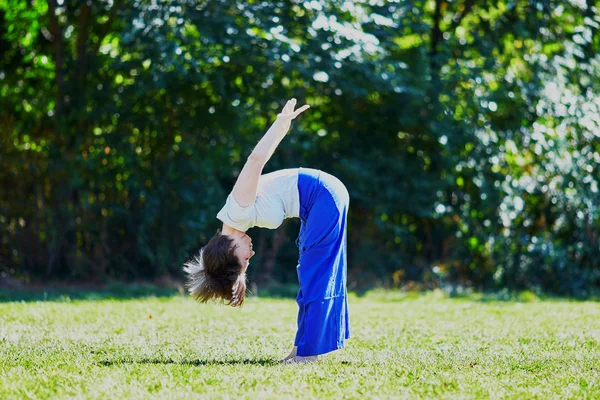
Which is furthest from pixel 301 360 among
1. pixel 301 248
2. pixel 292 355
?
pixel 301 248

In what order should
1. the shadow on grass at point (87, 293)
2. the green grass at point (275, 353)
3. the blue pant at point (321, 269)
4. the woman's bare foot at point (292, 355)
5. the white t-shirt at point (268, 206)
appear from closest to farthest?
the green grass at point (275, 353), the white t-shirt at point (268, 206), the blue pant at point (321, 269), the woman's bare foot at point (292, 355), the shadow on grass at point (87, 293)

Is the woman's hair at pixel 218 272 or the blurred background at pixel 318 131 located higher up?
the blurred background at pixel 318 131

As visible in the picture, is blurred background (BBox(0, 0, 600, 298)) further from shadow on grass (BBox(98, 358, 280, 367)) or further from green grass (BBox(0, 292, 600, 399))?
shadow on grass (BBox(98, 358, 280, 367))

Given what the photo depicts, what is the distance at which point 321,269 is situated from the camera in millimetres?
5223

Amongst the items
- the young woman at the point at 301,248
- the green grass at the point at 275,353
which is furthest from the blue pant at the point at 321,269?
the green grass at the point at 275,353

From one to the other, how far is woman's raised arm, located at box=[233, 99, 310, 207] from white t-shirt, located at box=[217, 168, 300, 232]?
6 cm

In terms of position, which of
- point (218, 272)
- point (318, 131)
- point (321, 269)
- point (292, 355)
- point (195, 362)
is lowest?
point (195, 362)

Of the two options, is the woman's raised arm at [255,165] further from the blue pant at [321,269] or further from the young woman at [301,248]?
the blue pant at [321,269]

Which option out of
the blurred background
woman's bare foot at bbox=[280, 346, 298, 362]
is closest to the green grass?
woman's bare foot at bbox=[280, 346, 298, 362]

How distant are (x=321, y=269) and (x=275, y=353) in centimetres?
81

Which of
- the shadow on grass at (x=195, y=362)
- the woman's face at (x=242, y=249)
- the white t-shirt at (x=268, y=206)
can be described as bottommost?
the shadow on grass at (x=195, y=362)

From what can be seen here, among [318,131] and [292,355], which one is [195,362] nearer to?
[292,355]

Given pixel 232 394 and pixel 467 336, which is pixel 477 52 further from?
pixel 232 394

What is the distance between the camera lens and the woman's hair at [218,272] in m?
5.15
